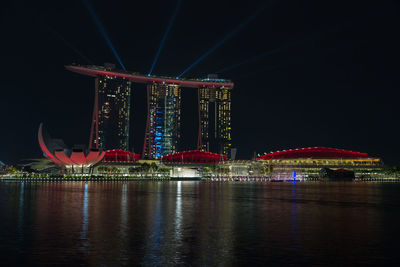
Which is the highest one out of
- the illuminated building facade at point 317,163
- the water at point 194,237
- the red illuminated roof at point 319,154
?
the red illuminated roof at point 319,154

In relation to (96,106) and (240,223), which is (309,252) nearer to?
(240,223)

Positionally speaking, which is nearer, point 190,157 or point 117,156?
point 117,156

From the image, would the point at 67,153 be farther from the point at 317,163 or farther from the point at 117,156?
the point at 317,163

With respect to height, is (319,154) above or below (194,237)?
above

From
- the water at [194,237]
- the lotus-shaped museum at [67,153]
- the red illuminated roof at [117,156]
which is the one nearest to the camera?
the water at [194,237]

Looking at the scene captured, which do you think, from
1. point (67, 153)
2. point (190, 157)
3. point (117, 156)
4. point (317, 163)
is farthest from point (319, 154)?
point (67, 153)

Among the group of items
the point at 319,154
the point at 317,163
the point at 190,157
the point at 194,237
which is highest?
the point at 319,154

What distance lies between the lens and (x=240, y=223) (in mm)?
28875

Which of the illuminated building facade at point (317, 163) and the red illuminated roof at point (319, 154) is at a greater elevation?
the red illuminated roof at point (319, 154)

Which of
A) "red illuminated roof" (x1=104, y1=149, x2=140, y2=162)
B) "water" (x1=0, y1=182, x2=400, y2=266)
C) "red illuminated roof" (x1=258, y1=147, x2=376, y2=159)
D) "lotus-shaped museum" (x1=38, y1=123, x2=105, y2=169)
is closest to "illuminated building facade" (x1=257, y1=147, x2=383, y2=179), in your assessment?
"red illuminated roof" (x1=258, y1=147, x2=376, y2=159)

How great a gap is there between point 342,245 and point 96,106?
6974 inches

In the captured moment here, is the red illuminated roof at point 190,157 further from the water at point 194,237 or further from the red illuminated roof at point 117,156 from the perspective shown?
the water at point 194,237

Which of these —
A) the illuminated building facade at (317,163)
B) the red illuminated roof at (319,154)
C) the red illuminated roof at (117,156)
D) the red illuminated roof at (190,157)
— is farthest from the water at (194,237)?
the red illuminated roof at (190,157)

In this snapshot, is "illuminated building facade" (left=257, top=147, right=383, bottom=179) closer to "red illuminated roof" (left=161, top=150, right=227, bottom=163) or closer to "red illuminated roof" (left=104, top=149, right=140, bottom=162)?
"red illuminated roof" (left=161, top=150, right=227, bottom=163)
